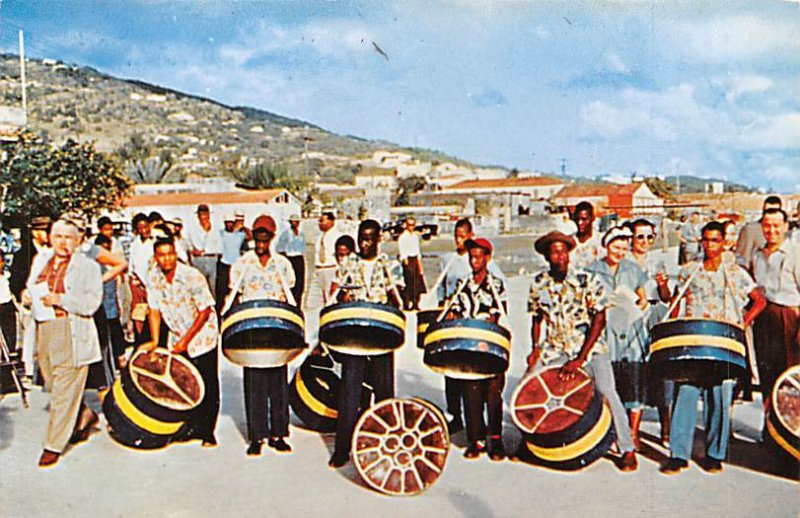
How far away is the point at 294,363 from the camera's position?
438 centimetres

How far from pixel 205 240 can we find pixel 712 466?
2867mm

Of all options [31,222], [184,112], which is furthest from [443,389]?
[31,222]

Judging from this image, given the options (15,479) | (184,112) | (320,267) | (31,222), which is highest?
(184,112)

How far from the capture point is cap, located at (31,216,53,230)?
3996 mm

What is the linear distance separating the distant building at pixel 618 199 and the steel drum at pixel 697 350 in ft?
1.93

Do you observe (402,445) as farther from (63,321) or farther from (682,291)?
(63,321)

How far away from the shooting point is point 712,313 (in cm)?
398

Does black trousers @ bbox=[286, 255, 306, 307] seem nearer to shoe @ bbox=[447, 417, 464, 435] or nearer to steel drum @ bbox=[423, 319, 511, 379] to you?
steel drum @ bbox=[423, 319, 511, 379]

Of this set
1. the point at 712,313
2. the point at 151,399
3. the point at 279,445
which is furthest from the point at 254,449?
the point at 712,313

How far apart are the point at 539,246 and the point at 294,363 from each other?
1.48 metres

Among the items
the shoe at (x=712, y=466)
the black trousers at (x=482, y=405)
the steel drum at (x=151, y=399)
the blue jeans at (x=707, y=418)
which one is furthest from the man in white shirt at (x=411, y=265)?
the shoe at (x=712, y=466)

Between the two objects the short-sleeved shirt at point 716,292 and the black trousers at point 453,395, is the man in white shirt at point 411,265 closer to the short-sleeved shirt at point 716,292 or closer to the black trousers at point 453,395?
the black trousers at point 453,395

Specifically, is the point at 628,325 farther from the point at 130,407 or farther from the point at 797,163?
the point at 130,407

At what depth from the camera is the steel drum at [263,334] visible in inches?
158
